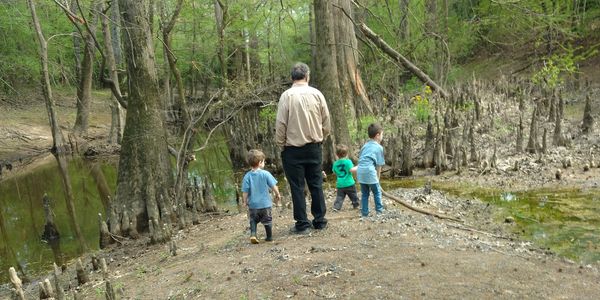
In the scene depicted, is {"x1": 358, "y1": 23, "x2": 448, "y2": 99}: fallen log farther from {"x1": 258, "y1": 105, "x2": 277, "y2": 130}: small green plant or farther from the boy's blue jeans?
the boy's blue jeans

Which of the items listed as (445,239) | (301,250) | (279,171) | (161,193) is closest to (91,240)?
(161,193)

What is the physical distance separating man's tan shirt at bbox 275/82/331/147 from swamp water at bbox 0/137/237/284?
442 cm

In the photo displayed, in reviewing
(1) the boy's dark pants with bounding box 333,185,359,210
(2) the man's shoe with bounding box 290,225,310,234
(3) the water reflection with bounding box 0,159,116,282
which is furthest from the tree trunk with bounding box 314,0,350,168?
(3) the water reflection with bounding box 0,159,116,282

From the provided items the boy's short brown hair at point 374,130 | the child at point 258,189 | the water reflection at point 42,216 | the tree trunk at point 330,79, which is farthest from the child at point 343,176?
the water reflection at point 42,216

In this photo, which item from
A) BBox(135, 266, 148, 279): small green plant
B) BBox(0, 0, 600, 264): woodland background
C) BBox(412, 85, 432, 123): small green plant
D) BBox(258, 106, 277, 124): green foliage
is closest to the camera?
BBox(135, 266, 148, 279): small green plant

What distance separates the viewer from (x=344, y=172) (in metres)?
6.71

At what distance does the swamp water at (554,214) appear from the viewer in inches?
219

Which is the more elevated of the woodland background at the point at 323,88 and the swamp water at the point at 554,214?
the woodland background at the point at 323,88

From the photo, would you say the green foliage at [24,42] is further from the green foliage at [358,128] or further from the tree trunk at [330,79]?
the tree trunk at [330,79]

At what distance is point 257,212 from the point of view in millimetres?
5676

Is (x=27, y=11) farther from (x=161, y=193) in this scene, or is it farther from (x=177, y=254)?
(x=177, y=254)

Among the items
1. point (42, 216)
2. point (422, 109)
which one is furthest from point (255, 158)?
point (422, 109)

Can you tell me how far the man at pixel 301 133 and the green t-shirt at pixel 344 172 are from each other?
101 centimetres

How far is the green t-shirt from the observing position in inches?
262
